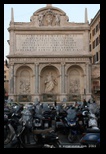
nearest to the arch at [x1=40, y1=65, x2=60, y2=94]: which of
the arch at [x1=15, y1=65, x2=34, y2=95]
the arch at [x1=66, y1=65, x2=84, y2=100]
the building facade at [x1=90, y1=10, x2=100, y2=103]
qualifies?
the arch at [x1=15, y1=65, x2=34, y2=95]

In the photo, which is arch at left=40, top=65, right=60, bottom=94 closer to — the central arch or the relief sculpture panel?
the central arch

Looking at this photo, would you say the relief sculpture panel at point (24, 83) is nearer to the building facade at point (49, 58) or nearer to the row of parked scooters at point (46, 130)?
the building facade at point (49, 58)

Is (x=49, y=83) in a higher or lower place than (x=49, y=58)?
lower

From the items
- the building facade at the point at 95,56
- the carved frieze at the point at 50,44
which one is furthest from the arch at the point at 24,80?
the building facade at the point at 95,56

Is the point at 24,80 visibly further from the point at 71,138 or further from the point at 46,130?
the point at 46,130

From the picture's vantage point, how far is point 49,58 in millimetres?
47125

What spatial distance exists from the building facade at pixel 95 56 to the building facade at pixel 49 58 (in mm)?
2639

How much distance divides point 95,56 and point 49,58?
1426 cm

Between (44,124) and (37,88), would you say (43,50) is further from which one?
(44,124)

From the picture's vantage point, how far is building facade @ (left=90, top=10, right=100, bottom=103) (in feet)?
162

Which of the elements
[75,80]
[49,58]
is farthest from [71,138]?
[75,80]

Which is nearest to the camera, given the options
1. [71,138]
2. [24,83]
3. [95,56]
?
[71,138]

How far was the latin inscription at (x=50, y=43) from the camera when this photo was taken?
48.7 metres

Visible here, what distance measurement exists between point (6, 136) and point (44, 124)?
7280 mm
